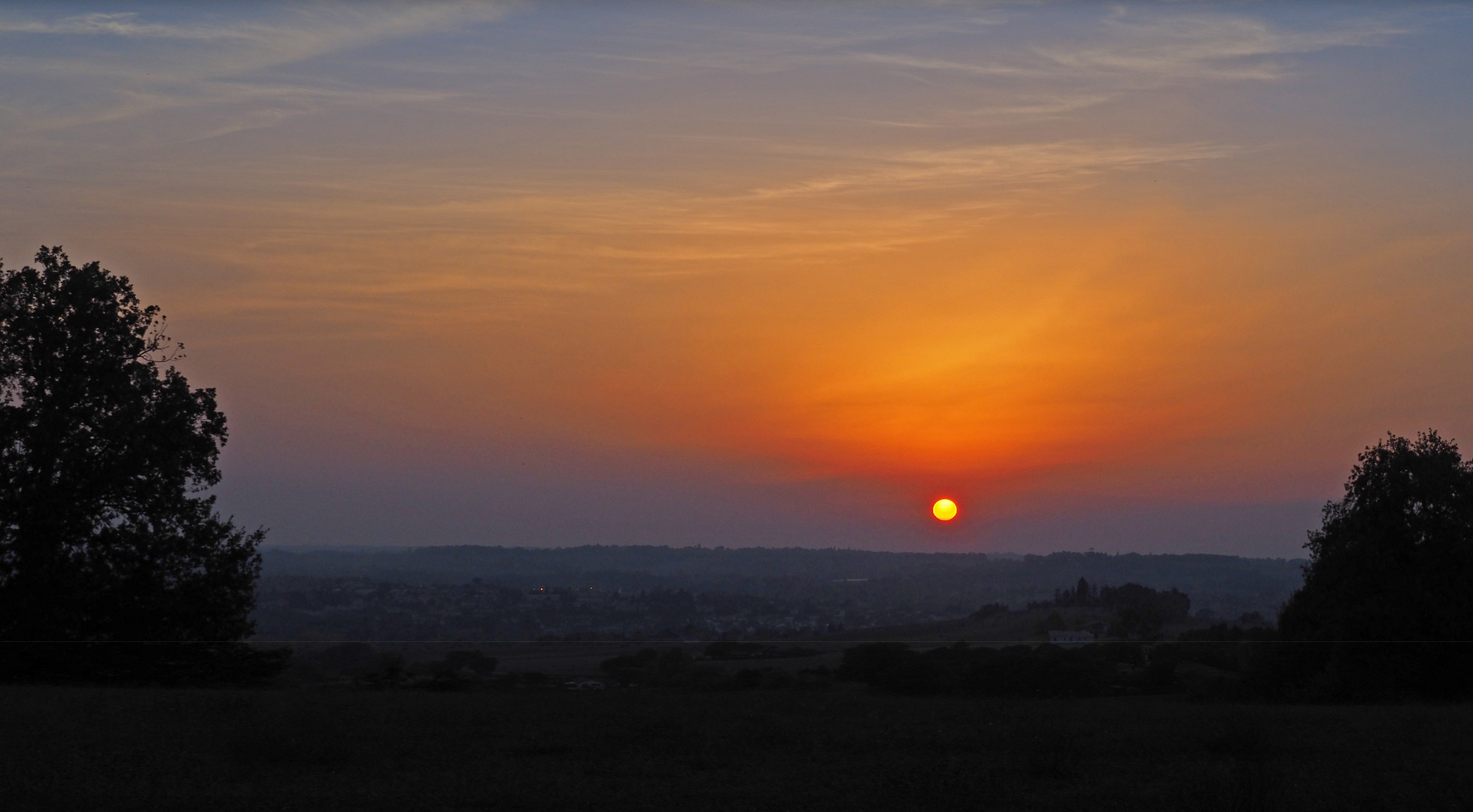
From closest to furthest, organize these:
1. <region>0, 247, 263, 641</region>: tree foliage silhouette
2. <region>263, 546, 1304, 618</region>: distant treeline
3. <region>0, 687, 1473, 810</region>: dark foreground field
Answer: <region>0, 687, 1473, 810</region>: dark foreground field, <region>0, 247, 263, 641</region>: tree foliage silhouette, <region>263, 546, 1304, 618</region>: distant treeline

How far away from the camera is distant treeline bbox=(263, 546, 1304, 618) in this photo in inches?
4336

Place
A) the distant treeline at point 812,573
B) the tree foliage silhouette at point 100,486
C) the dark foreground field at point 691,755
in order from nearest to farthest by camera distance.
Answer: the dark foreground field at point 691,755 < the tree foliage silhouette at point 100,486 < the distant treeline at point 812,573

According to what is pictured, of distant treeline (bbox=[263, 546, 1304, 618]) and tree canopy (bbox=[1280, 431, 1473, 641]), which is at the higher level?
tree canopy (bbox=[1280, 431, 1473, 641])

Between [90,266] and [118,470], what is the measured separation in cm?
500

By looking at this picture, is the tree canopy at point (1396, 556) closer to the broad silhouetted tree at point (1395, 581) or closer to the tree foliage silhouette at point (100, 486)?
the broad silhouetted tree at point (1395, 581)

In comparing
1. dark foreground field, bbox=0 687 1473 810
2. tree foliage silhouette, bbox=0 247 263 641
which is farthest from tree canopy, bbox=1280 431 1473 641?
tree foliage silhouette, bbox=0 247 263 641

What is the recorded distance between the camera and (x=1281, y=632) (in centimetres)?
2888

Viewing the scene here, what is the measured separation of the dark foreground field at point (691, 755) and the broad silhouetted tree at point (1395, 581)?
7.16 meters

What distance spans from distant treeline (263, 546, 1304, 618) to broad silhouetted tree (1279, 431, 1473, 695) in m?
53.1

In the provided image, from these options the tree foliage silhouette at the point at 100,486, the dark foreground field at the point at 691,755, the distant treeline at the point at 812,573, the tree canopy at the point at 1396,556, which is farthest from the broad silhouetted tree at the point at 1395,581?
the distant treeline at the point at 812,573

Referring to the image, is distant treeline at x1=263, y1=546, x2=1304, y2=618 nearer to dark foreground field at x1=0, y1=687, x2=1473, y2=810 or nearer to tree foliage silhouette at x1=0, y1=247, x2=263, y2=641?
tree foliage silhouette at x1=0, y1=247, x2=263, y2=641

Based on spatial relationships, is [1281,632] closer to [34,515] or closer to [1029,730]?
[1029,730]

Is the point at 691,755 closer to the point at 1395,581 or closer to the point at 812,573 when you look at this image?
the point at 1395,581

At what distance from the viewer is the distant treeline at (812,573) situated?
361 ft
